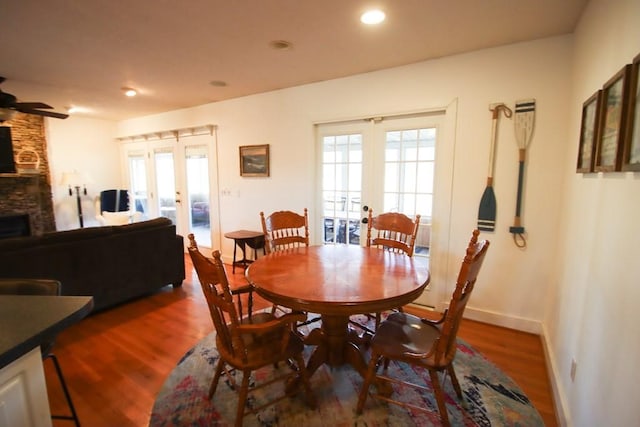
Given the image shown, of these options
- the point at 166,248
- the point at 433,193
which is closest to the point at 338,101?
the point at 433,193

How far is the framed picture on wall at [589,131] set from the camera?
1514 millimetres

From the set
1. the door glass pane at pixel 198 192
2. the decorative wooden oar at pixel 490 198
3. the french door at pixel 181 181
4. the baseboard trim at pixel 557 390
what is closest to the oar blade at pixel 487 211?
the decorative wooden oar at pixel 490 198

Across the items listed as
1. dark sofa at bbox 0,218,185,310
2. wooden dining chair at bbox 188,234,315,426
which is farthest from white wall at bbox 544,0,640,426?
dark sofa at bbox 0,218,185,310

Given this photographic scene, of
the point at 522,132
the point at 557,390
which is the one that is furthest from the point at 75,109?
the point at 557,390

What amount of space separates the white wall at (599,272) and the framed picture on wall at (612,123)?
59 millimetres

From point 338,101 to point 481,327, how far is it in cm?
267

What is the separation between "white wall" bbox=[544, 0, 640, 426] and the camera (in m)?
1.05

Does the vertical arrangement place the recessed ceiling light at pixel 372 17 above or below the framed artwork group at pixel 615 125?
above

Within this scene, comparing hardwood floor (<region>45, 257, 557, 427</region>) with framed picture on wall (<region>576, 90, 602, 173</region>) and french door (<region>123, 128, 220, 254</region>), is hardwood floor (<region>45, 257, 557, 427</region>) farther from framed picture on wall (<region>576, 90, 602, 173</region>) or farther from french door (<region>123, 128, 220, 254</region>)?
french door (<region>123, 128, 220, 254</region>)

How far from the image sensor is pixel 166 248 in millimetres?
3359

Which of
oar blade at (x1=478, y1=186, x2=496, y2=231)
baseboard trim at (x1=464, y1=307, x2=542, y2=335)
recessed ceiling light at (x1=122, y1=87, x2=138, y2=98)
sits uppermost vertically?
recessed ceiling light at (x1=122, y1=87, x2=138, y2=98)

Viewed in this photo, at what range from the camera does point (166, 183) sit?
5320 mm

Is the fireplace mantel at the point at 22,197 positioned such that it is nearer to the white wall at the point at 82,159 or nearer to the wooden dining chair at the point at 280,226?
the white wall at the point at 82,159

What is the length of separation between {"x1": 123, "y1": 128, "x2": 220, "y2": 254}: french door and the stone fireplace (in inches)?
49.7
